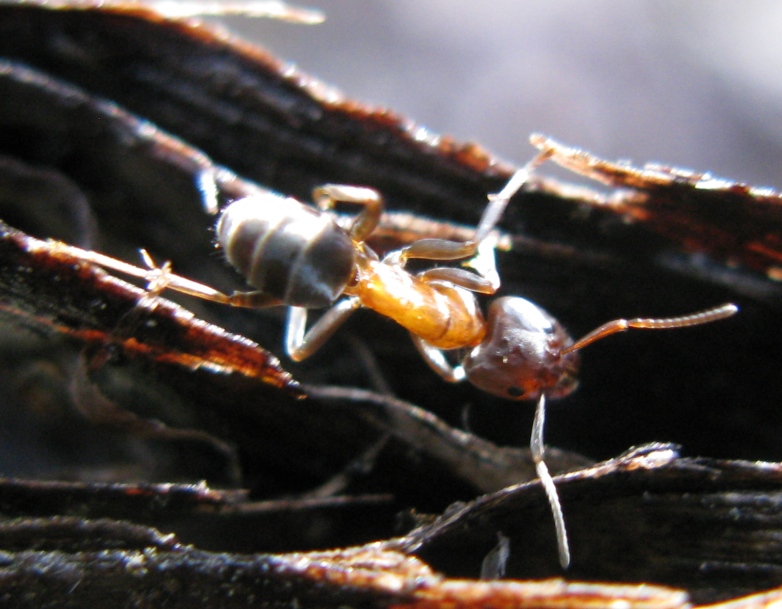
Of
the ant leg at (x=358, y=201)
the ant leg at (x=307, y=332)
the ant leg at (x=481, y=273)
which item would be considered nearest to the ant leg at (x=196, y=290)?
the ant leg at (x=307, y=332)

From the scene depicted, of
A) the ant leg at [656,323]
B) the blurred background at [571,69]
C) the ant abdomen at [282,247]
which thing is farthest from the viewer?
the blurred background at [571,69]

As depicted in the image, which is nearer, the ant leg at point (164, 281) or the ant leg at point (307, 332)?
the ant leg at point (164, 281)

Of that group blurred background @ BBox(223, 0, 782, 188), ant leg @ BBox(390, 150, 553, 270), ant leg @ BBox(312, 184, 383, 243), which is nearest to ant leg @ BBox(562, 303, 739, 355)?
ant leg @ BBox(390, 150, 553, 270)

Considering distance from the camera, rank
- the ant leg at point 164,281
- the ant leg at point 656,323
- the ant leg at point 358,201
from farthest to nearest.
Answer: the ant leg at point 358,201 < the ant leg at point 656,323 < the ant leg at point 164,281

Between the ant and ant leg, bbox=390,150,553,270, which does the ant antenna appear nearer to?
the ant

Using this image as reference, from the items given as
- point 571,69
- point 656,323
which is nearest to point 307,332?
point 656,323

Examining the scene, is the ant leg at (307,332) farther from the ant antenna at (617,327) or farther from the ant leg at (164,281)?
the ant antenna at (617,327)

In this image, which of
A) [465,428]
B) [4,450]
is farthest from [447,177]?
[4,450]
